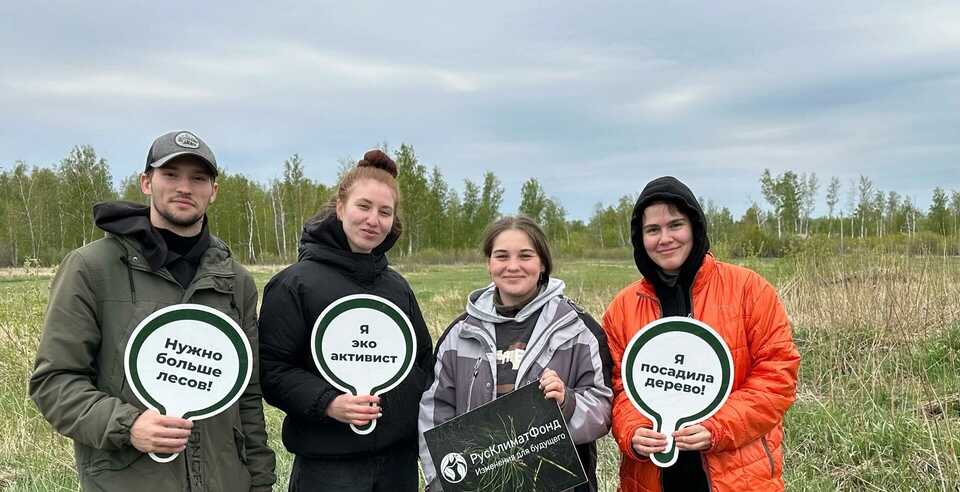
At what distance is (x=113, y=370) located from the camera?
285cm

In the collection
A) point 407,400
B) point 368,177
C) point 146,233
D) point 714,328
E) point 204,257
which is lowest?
point 407,400

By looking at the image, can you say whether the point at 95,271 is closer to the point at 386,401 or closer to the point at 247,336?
the point at 247,336

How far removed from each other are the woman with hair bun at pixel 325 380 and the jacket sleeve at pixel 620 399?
39.5 inches

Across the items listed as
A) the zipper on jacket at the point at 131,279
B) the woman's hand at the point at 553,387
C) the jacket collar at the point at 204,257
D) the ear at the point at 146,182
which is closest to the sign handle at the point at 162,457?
the zipper on jacket at the point at 131,279

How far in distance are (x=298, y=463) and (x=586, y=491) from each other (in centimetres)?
146

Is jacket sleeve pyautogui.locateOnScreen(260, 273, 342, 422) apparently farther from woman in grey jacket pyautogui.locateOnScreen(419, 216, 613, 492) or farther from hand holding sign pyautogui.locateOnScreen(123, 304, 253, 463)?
woman in grey jacket pyautogui.locateOnScreen(419, 216, 613, 492)

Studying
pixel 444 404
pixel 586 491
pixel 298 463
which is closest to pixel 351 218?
pixel 444 404

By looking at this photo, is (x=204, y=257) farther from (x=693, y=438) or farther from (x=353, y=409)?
(x=693, y=438)

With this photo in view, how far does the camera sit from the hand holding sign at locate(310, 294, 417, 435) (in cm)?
329

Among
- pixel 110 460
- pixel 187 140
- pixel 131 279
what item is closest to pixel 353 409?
pixel 110 460

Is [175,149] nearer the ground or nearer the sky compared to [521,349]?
nearer the sky

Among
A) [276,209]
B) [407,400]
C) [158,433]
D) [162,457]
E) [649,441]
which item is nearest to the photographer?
[158,433]

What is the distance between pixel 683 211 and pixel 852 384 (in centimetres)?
537

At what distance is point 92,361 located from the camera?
286 centimetres
